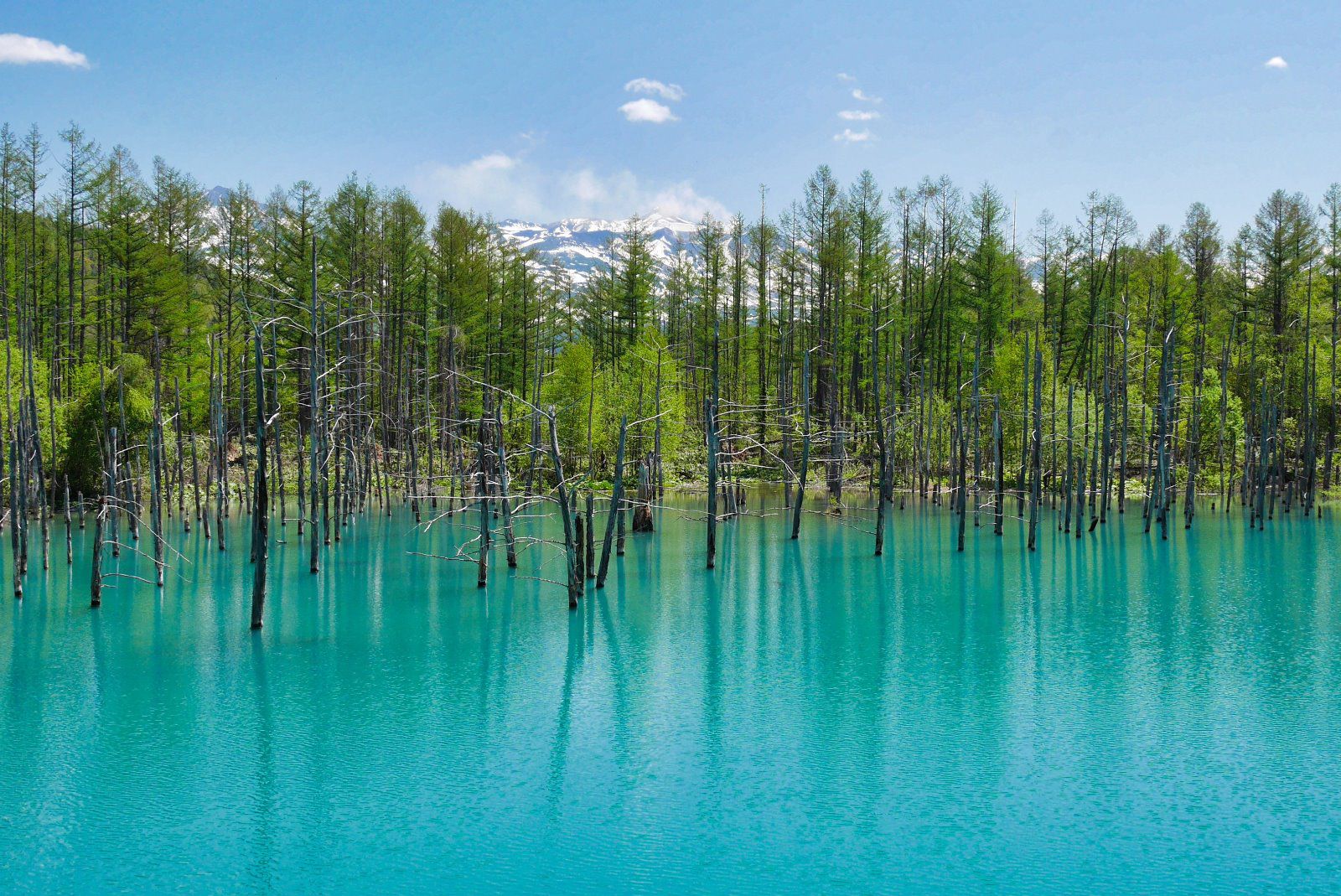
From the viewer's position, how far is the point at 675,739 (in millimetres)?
12578

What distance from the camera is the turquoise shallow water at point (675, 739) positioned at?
916 cm

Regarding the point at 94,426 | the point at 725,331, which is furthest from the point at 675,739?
the point at 725,331

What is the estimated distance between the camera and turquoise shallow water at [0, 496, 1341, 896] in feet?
30.1

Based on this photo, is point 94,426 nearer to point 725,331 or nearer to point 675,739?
point 675,739

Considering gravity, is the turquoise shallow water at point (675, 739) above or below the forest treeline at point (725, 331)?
below

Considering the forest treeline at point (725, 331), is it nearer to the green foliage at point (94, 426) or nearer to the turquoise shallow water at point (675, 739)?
the green foliage at point (94, 426)

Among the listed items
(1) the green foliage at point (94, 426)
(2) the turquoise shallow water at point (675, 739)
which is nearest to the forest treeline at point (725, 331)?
(1) the green foliage at point (94, 426)

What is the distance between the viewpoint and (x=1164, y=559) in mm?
27188

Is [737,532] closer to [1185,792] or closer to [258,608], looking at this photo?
[258,608]

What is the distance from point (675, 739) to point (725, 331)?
4820 cm

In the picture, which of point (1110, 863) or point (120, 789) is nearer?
point (1110, 863)

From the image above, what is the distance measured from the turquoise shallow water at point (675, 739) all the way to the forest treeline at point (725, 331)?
51.4ft

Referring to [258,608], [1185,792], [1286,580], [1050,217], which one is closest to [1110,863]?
[1185,792]

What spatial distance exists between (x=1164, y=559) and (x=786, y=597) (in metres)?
12.4
